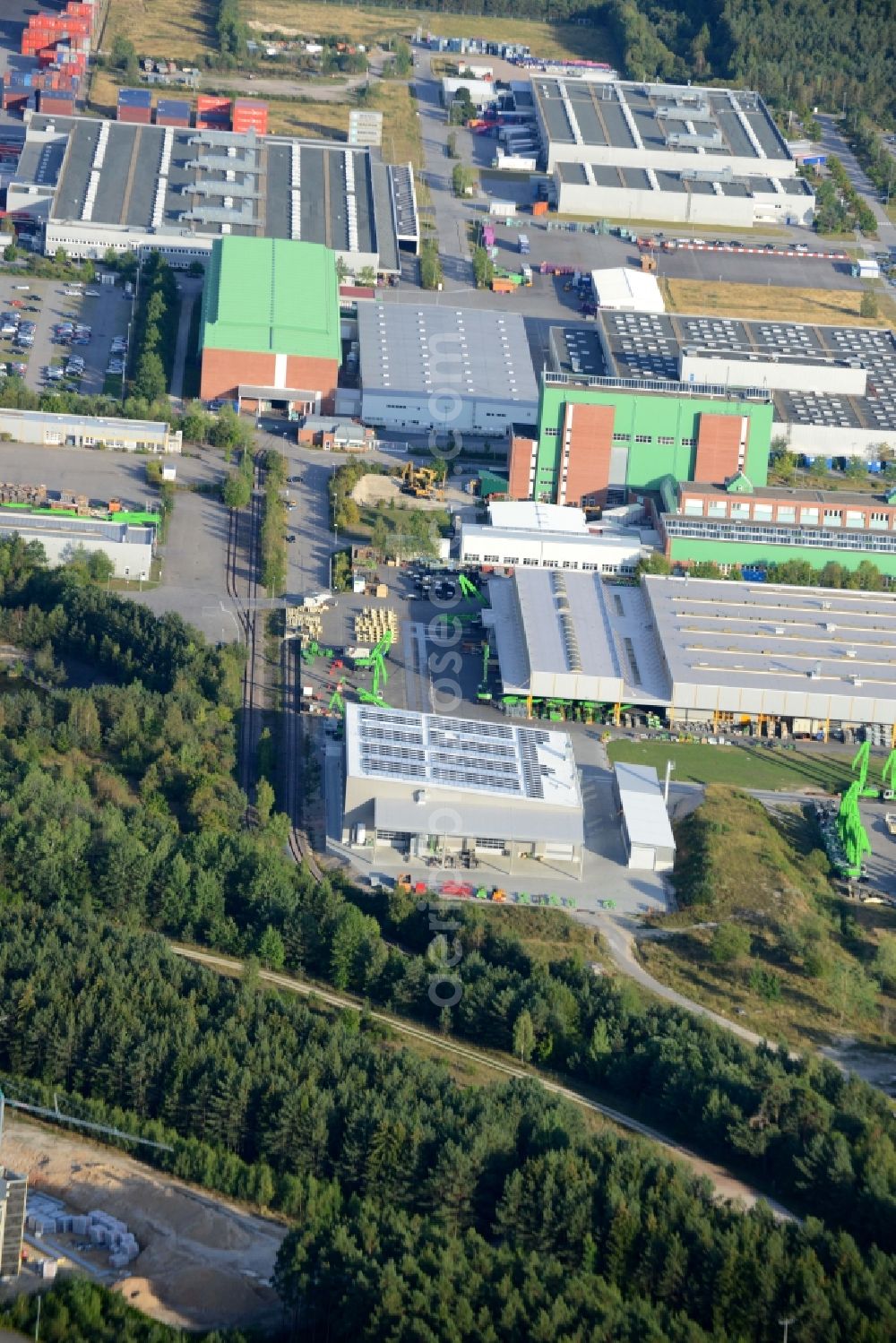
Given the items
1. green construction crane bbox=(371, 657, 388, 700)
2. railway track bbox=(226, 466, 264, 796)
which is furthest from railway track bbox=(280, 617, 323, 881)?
green construction crane bbox=(371, 657, 388, 700)

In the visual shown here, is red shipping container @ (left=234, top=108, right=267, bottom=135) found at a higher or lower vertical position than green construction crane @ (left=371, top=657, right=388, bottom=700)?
higher

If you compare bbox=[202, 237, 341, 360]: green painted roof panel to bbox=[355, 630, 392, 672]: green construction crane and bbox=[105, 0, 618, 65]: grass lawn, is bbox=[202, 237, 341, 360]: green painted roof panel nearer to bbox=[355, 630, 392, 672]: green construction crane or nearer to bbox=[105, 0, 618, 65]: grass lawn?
bbox=[355, 630, 392, 672]: green construction crane

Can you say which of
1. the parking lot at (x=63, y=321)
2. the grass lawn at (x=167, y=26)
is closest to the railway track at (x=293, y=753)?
the parking lot at (x=63, y=321)

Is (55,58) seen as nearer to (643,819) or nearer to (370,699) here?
(370,699)

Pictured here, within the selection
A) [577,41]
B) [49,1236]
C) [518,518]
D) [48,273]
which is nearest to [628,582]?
[518,518]

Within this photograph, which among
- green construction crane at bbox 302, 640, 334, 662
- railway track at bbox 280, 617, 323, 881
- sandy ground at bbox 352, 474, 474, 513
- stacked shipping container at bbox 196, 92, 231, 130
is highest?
stacked shipping container at bbox 196, 92, 231, 130

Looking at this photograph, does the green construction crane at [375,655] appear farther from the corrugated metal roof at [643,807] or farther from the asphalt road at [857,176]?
the asphalt road at [857,176]

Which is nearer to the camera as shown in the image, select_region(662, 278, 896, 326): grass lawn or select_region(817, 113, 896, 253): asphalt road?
select_region(662, 278, 896, 326): grass lawn
